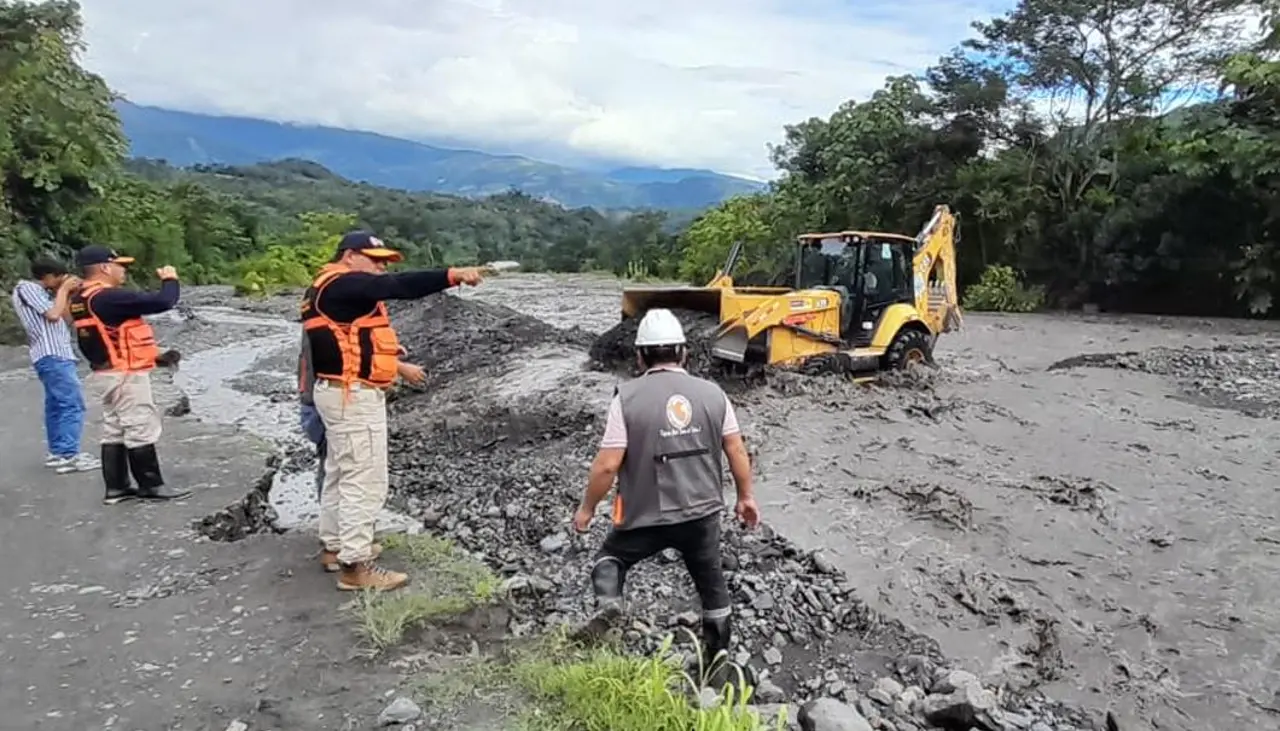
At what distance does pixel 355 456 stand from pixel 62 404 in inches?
160

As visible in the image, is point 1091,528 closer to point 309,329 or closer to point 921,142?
point 309,329

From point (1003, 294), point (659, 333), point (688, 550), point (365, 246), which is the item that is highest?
point (365, 246)

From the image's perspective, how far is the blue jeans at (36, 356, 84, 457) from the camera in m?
7.83

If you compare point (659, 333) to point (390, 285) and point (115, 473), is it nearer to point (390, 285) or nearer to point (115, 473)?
point (390, 285)

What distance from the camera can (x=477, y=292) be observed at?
36000 mm

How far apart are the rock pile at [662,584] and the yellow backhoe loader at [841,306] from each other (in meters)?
2.32

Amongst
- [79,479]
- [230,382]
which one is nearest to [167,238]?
[230,382]

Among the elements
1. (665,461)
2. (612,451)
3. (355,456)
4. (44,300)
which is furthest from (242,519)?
(665,461)

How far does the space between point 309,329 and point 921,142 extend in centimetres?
2510

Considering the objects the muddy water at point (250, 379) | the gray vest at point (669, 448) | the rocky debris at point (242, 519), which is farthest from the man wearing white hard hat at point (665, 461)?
the muddy water at point (250, 379)

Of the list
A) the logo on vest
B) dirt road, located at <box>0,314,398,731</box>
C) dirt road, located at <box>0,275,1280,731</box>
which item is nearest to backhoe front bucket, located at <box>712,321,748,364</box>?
dirt road, located at <box>0,275,1280,731</box>

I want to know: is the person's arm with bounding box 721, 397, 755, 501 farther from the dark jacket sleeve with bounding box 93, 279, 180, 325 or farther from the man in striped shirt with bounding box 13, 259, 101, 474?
the man in striped shirt with bounding box 13, 259, 101, 474

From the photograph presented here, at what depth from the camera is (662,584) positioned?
19.5 ft

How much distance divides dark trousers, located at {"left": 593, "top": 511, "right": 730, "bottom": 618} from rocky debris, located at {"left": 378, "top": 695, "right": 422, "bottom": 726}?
93 cm
